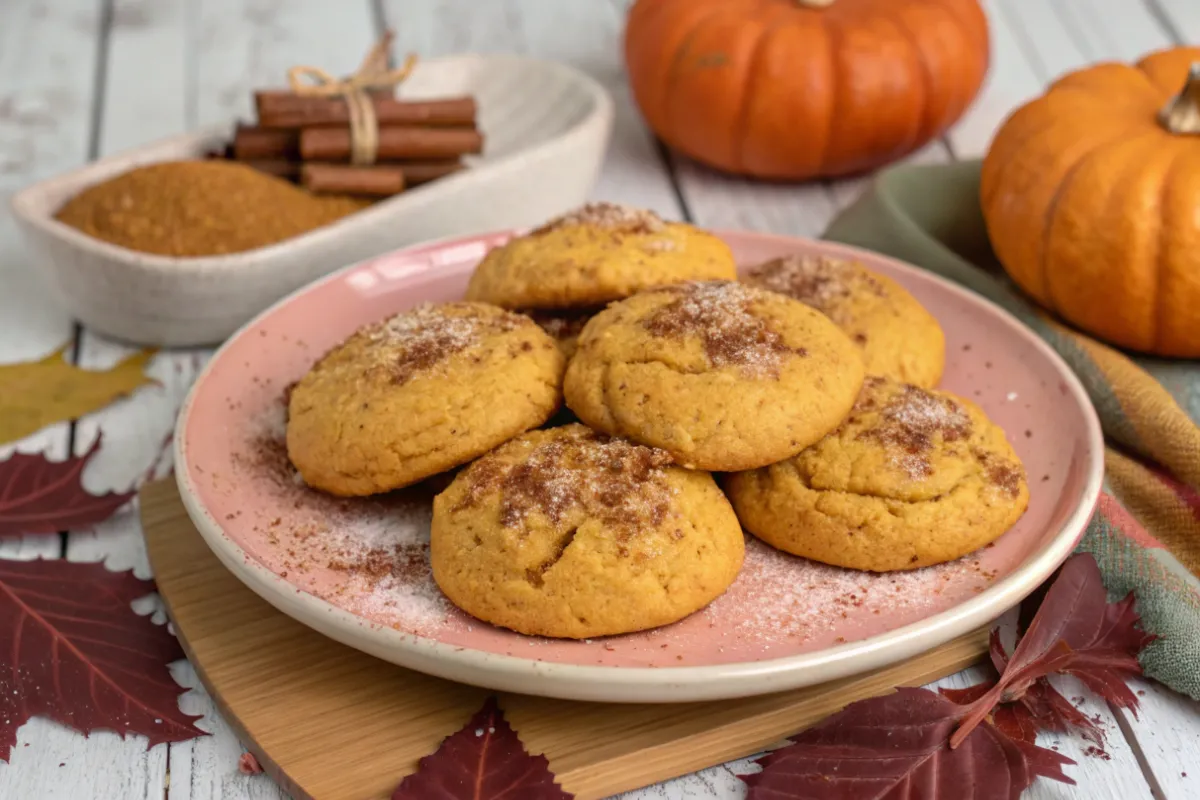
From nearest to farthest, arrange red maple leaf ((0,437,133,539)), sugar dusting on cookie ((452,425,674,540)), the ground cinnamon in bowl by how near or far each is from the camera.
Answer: sugar dusting on cookie ((452,425,674,540))
red maple leaf ((0,437,133,539))
the ground cinnamon in bowl

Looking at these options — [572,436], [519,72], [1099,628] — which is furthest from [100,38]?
[1099,628]

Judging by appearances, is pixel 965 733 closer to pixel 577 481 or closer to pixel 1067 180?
pixel 577 481

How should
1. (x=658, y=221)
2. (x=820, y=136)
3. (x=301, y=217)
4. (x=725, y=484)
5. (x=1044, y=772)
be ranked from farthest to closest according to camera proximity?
1. (x=820, y=136)
2. (x=301, y=217)
3. (x=658, y=221)
4. (x=725, y=484)
5. (x=1044, y=772)

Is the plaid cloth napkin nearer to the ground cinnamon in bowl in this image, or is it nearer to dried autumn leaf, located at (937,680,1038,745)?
dried autumn leaf, located at (937,680,1038,745)

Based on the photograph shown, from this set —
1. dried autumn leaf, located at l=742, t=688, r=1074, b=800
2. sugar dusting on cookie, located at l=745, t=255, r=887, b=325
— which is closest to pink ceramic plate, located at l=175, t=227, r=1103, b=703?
dried autumn leaf, located at l=742, t=688, r=1074, b=800

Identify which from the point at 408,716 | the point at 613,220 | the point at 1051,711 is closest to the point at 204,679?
the point at 408,716

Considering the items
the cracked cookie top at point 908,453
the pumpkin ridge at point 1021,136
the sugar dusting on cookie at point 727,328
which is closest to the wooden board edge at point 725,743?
the cracked cookie top at point 908,453

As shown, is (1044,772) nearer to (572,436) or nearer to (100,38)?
(572,436)
